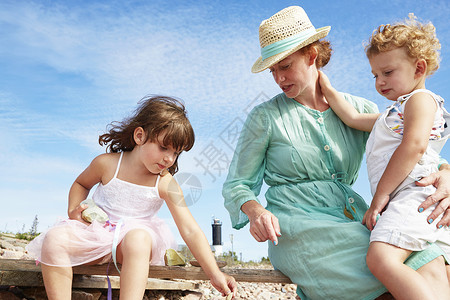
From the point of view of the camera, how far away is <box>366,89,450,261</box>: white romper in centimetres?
259

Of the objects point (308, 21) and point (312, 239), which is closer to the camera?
point (312, 239)

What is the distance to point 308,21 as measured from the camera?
351 centimetres

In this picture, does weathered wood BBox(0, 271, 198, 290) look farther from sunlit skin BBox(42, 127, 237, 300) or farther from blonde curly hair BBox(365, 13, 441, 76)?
blonde curly hair BBox(365, 13, 441, 76)

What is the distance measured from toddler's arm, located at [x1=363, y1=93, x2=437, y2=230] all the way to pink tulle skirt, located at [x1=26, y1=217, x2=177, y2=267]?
150cm

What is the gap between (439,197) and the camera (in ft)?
8.92

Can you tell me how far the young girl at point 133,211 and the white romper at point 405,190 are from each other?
112 cm

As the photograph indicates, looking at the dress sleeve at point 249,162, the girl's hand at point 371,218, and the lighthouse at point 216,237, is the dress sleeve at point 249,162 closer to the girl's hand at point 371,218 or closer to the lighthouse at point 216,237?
the girl's hand at point 371,218

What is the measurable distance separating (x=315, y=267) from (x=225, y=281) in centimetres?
60

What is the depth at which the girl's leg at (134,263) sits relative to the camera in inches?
112

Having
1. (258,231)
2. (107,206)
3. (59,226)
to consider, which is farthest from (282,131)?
(59,226)

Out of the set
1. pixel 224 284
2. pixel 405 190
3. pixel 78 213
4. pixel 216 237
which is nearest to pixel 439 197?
pixel 405 190

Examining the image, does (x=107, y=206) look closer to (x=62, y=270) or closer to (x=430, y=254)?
(x=62, y=270)

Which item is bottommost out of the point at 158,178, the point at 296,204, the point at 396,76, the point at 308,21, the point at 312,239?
the point at 312,239

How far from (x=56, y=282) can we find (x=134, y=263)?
0.53 meters
